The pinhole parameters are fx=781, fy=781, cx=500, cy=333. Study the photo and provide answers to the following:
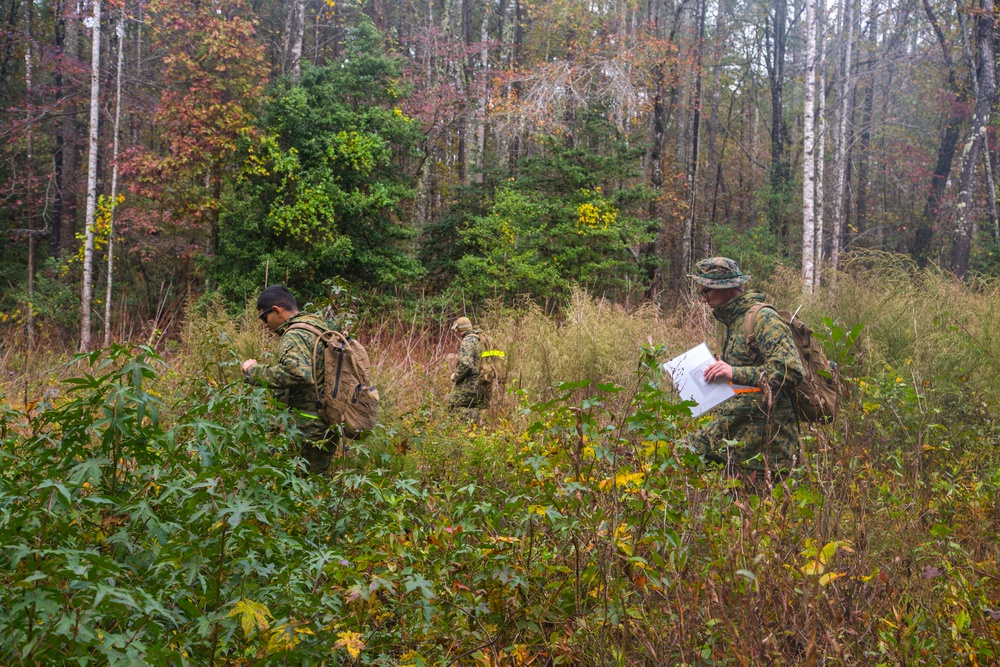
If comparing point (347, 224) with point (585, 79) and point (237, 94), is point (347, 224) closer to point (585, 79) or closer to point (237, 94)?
point (237, 94)

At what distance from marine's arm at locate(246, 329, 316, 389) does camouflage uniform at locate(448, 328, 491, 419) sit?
3.54 metres

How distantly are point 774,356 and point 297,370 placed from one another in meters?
2.65

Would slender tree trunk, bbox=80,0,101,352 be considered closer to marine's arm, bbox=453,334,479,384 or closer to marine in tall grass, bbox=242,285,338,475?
marine's arm, bbox=453,334,479,384

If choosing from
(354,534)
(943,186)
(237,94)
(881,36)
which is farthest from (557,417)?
(881,36)

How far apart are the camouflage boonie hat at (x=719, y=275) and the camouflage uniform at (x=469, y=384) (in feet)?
12.4

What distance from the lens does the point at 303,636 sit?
250cm

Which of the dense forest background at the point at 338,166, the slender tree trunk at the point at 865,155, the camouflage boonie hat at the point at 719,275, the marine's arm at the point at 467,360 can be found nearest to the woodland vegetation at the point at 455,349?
the dense forest background at the point at 338,166

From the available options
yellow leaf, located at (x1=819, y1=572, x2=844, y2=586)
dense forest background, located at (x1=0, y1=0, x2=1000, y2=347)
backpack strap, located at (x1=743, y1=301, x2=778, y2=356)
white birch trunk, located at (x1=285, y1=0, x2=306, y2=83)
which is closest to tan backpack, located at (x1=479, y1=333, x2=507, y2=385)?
backpack strap, located at (x1=743, y1=301, x2=778, y2=356)

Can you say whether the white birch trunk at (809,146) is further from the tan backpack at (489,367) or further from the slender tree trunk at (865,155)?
the slender tree trunk at (865,155)

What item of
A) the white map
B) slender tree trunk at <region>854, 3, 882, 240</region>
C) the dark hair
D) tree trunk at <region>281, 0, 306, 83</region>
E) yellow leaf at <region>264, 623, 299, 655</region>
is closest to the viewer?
yellow leaf at <region>264, 623, 299, 655</region>

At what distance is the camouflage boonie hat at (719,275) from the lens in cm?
459

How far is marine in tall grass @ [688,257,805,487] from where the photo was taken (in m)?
4.20

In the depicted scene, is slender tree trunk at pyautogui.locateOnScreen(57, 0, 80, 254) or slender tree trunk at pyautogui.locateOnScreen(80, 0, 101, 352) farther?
slender tree trunk at pyautogui.locateOnScreen(57, 0, 80, 254)

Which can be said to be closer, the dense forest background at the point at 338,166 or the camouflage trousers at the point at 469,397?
the camouflage trousers at the point at 469,397
